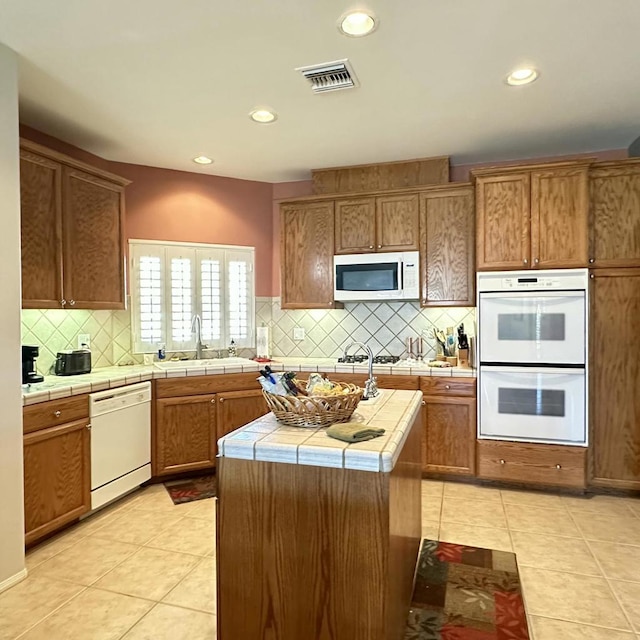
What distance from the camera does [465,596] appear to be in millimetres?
2172

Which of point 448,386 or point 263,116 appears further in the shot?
point 448,386

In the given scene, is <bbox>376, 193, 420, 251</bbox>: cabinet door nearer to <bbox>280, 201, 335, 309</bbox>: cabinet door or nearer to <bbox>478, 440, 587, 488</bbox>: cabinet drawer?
<bbox>280, 201, 335, 309</bbox>: cabinet door

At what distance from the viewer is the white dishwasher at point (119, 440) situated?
2939 millimetres

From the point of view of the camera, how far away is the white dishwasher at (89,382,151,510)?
Answer: 116 inches

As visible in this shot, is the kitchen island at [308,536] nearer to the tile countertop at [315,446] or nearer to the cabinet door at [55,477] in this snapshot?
the tile countertop at [315,446]

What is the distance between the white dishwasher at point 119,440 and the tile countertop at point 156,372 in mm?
74

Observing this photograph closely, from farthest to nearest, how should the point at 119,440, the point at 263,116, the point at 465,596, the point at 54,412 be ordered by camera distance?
1. the point at 119,440
2. the point at 263,116
3. the point at 54,412
4. the point at 465,596

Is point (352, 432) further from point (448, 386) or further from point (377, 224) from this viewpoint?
point (377, 224)

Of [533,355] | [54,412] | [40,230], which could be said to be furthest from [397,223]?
[54,412]

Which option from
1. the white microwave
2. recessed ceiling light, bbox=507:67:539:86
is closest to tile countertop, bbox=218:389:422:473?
recessed ceiling light, bbox=507:67:539:86

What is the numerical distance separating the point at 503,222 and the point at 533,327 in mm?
795

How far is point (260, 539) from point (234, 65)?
224cm

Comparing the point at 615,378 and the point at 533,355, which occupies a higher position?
the point at 533,355

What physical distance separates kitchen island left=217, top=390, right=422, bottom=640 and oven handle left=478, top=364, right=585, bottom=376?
6.41 feet
